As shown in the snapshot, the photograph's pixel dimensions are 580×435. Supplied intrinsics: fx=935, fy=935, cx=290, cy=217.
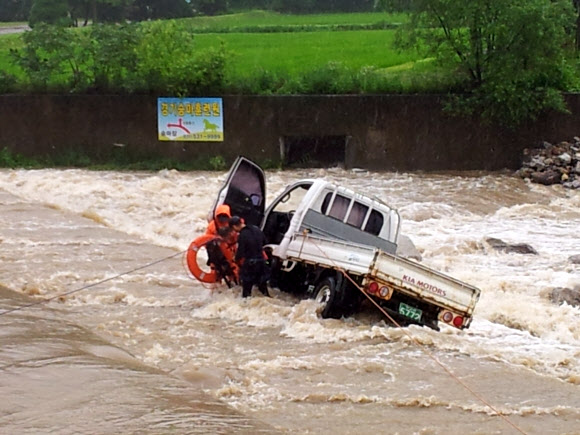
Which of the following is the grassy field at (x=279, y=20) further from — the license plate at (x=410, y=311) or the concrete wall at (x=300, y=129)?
the license plate at (x=410, y=311)

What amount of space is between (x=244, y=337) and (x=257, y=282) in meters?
1.30


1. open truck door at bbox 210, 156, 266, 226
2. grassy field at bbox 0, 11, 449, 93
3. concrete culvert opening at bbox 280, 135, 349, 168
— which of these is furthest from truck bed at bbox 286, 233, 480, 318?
grassy field at bbox 0, 11, 449, 93

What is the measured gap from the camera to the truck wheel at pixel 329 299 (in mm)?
11875

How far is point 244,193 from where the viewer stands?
13656 mm

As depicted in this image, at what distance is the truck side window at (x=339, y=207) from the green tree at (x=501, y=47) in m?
13.9

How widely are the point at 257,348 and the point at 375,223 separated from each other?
2954mm

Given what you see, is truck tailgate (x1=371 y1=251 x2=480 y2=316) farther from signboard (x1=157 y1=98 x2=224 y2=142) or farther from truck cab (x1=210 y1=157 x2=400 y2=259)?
signboard (x1=157 y1=98 x2=224 y2=142)

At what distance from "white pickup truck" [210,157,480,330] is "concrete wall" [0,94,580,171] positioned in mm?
13358

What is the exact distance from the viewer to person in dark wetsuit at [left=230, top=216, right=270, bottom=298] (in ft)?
41.4

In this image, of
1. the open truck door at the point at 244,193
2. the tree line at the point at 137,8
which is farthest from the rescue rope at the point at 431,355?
the tree line at the point at 137,8

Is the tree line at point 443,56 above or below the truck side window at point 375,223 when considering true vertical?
above

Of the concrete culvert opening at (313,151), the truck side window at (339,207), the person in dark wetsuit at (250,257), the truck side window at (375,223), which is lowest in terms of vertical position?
the concrete culvert opening at (313,151)

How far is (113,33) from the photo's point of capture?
29.2 m

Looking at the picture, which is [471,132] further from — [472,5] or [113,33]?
[113,33]
